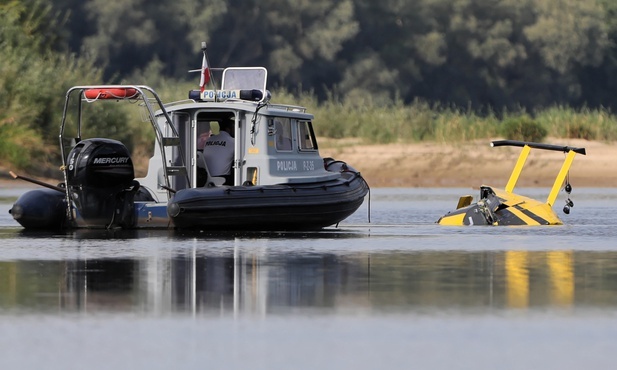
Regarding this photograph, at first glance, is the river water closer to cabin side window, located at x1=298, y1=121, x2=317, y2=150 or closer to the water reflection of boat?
the water reflection of boat

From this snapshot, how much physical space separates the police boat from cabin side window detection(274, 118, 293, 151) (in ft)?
0.05

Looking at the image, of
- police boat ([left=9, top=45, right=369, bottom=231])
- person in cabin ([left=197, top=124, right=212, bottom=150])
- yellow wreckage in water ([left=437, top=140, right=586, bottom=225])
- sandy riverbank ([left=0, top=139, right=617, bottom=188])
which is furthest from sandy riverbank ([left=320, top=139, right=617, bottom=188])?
person in cabin ([left=197, top=124, right=212, bottom=150])

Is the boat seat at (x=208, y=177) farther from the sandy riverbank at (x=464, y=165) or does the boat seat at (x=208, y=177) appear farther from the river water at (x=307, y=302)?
the sandy riverbank at (x=464, y=165)

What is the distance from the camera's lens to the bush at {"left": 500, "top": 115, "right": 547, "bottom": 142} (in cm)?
5291

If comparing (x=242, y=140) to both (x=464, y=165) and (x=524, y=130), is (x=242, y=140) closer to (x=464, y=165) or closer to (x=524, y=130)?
(x=464, y=165)

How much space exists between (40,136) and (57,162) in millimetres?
963

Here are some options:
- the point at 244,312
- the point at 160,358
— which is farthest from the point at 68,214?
the point at 160,358

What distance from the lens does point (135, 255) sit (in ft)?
65.1

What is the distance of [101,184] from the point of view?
25.1m

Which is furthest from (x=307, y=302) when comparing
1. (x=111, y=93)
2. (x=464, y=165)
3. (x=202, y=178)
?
(x=464, y=165)

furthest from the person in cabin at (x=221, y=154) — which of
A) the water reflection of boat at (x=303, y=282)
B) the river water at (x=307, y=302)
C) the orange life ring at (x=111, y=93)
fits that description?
the water reflection of boat at (x=303, y=282)

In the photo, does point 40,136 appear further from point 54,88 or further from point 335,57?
point 335,57

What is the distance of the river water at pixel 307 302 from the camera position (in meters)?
11.1

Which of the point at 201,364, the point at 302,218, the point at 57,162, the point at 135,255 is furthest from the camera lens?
the point at 57,162
